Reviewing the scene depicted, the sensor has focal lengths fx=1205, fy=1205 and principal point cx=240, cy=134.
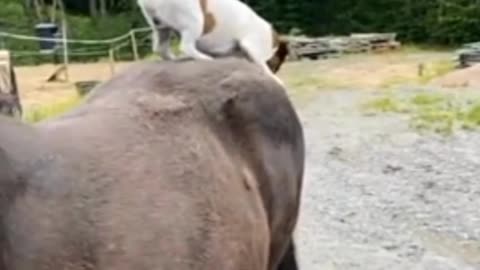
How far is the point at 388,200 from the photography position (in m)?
8.80

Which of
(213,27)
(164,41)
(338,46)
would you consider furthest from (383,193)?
(338,46)

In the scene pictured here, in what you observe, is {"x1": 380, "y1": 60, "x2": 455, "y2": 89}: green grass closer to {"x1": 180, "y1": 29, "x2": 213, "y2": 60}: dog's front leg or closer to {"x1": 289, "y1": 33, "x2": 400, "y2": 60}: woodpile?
{"x1": 289, "y1": 33, "x2": 400, "y2": 60}: woodpile

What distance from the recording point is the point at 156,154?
103 inches

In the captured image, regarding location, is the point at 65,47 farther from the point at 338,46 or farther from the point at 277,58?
the point at 277,58

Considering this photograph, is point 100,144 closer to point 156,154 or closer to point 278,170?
point 156,154

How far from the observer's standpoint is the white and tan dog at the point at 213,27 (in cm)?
675

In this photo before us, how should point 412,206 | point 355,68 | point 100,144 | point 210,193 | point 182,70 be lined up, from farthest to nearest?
point 355,68
point 412,206
point 182,70
point 210,193
point 100,144

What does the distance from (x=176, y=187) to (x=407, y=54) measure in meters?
24.6

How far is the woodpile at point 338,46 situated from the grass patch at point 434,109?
32.3 feet

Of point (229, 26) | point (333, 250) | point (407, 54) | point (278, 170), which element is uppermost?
point (278, 170)

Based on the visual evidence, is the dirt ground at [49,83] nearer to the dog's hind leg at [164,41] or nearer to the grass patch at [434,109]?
the grass patch at [434,109]

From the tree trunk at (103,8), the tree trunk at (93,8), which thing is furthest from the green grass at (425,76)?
the tree trunk at (103,8)

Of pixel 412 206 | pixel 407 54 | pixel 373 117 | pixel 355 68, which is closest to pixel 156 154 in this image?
pixel 412 206

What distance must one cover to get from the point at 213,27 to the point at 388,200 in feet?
7.63
